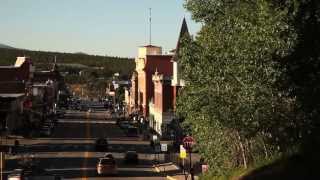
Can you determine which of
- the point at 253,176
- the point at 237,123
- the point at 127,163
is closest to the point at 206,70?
the point at 237,123

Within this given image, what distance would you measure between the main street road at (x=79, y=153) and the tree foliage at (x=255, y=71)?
69.3ft

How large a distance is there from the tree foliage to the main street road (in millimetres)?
21129

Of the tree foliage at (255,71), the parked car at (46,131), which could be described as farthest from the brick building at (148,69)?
the tree foliage at (255,71)

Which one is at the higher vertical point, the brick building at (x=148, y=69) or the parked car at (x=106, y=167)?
the brick building at (x=148, y=69)

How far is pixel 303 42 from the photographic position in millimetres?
29172

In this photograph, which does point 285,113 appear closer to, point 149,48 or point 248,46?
point 248,46

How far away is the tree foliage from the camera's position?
26984mm

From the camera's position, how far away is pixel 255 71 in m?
27.0

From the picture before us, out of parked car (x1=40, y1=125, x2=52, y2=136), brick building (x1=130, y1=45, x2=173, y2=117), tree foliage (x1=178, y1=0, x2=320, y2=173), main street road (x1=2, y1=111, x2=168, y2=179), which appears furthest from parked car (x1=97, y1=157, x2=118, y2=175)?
brick building (x1=130, y1=45, x2=173, y2=117)

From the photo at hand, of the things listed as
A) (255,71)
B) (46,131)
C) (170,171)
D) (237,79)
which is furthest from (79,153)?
(255,71)

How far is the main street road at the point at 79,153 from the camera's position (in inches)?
2194

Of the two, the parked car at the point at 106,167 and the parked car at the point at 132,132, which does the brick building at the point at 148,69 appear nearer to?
the parked car at the point at 132,132

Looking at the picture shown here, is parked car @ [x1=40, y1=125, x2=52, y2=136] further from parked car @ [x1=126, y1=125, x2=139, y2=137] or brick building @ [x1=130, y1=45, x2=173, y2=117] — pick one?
brick building @ [x1=130, y1=45, x2=173, y2=117]

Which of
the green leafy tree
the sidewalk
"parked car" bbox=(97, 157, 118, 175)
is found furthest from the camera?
"parked car" bbox=(97, 157, 118, 175)
